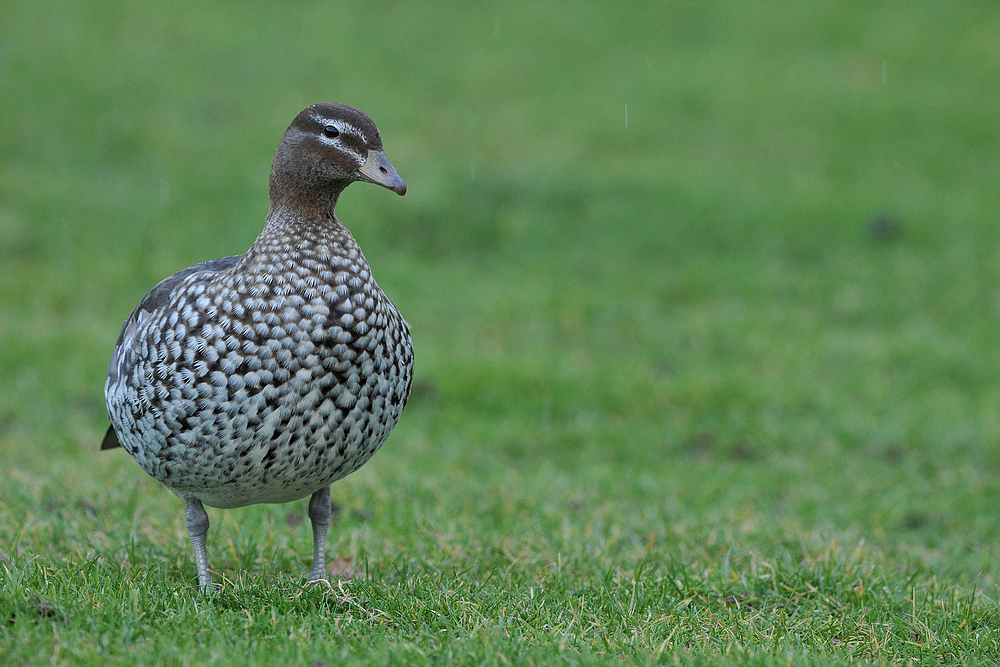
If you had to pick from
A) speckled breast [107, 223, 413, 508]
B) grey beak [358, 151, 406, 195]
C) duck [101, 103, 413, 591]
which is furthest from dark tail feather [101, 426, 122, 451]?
grey beak [358, 151, 406, 195]

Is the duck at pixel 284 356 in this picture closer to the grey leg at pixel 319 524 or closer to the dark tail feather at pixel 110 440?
A: the grey leg at pixel 319 524

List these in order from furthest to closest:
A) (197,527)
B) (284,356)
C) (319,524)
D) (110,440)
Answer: (110,440)
(319,524)
(197,527)
(284,356)

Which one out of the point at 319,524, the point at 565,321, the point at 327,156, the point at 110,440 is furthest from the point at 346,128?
the point at 565,321

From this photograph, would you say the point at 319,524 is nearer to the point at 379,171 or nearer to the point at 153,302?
the point at 153,302

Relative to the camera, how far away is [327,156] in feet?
13.7

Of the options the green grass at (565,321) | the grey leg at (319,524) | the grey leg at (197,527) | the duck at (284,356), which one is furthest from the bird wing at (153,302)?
the grey leg at (319,524)

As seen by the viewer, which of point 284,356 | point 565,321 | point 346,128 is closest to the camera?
point 284,356

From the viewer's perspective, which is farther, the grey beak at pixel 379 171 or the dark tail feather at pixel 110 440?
the dark tail feather at pixel 110 440

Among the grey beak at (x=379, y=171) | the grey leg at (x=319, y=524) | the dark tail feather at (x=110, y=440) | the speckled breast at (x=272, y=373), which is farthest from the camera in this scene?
the dark tail feather at (x=110, y=440)

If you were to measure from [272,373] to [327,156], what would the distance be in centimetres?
87

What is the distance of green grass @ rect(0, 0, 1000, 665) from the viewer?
164 inches

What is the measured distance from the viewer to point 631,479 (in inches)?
287

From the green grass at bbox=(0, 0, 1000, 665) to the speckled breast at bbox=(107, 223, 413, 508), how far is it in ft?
1.67

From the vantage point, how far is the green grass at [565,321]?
416 centimetres
